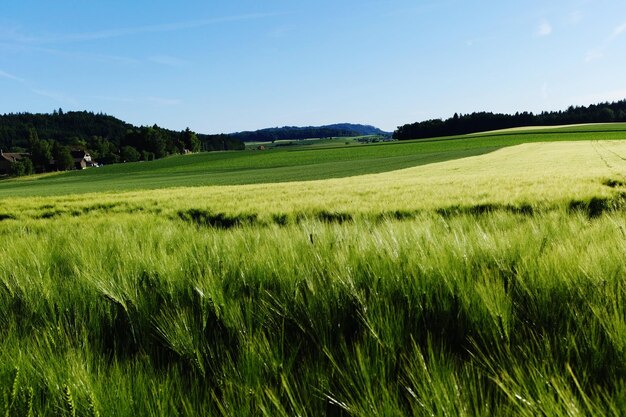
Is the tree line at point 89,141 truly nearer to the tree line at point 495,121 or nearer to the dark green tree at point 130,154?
the dark green tree at point 130,154

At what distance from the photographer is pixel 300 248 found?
1.85 metres

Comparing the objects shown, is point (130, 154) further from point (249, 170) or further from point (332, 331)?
point (332, 331)

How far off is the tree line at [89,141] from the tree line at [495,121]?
Result: 6319 centimetres

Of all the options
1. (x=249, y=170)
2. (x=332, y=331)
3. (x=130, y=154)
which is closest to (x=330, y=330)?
(x=332, y=331)

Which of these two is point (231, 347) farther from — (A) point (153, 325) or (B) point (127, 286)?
(B) point (127, 286)

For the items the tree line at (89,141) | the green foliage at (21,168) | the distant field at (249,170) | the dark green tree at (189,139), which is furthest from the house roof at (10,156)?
the distant field at (249,170)

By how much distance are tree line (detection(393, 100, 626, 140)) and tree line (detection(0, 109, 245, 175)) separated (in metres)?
63.2

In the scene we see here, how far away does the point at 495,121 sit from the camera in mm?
126312

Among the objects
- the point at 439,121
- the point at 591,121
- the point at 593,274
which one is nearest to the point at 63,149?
the point at 439,121

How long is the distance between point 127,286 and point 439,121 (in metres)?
139

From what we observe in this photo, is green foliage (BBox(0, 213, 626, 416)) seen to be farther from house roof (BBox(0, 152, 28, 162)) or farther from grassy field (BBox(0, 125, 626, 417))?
house roof (BBox(0, 152, 28, 162))

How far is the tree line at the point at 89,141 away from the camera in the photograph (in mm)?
98312

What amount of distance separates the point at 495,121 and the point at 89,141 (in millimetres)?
134219

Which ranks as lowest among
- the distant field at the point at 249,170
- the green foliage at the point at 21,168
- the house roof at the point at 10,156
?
the distant field at the point at 249,170
